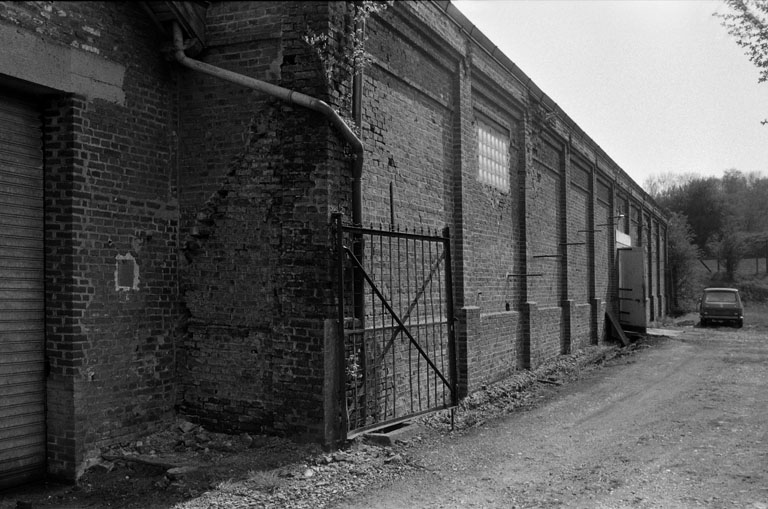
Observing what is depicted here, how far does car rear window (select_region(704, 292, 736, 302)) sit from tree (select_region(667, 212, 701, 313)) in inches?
442

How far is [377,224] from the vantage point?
7.56 metres

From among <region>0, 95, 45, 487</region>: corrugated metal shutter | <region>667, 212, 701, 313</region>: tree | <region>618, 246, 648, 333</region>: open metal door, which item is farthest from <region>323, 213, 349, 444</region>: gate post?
<region>667, 212, 701, 313</region>: tree

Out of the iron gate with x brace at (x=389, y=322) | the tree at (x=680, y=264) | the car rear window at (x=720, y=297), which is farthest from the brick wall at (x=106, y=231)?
the tree at (x=680, y=264)

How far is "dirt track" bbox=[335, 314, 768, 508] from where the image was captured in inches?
215

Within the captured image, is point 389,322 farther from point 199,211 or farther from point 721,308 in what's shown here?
point 721,308

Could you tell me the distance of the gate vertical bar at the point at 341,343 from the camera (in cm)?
629

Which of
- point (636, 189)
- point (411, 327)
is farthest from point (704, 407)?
point (636, 189)

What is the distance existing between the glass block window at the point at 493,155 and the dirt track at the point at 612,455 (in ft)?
13.7

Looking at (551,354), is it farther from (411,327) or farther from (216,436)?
(216,436)

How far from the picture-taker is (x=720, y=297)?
26531 millimetres

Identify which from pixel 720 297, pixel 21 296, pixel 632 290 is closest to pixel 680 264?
pixel 720 297

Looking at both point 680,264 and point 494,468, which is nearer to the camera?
point 494,468

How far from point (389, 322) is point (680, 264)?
36076mm

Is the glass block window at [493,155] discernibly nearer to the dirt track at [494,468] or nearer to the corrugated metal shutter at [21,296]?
the dirt track at [494,468]
